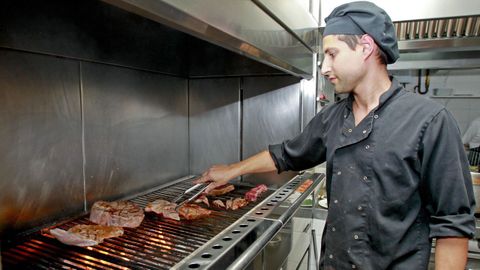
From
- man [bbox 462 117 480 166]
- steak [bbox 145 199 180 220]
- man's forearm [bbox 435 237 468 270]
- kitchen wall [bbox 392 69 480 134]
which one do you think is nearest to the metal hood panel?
steak [bbox 145 199 180 220]

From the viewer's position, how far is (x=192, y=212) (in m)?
1.28

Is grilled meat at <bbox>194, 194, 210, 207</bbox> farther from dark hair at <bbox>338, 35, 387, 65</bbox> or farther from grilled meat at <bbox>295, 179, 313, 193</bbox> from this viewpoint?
dark hair at <bbox>338, 35, 387, 65</bbox>

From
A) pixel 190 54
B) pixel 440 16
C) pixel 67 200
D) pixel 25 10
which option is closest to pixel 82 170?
pixel 67 200

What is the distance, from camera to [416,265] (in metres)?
1.02

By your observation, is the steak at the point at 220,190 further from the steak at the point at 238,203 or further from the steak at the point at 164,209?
the steak at the point at 164,209

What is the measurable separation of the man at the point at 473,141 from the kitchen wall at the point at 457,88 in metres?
0.11

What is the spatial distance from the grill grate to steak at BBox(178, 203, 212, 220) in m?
0.03

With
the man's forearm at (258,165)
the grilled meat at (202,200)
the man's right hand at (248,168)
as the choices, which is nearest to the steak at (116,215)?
the grilled meat at (202,200)

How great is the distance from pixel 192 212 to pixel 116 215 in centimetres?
29

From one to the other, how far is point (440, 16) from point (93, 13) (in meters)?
1.76

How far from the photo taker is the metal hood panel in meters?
0.62

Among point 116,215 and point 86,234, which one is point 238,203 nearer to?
point 116,215

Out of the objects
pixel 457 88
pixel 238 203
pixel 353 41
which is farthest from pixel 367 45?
pixel 457 88

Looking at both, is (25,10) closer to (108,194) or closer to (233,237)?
(108,194)
